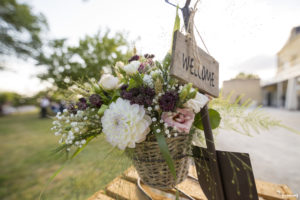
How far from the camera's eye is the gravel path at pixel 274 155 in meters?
1.58

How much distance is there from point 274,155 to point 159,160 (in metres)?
2.45

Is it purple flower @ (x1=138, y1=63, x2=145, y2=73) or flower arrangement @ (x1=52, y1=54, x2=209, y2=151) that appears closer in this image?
flower arrangement @ (x1=52, y1=54, x2=209, y2=151)

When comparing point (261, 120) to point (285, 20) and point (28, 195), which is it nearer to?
point (285, 20)

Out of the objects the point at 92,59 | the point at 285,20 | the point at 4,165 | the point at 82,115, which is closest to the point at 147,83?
the point at 82,115

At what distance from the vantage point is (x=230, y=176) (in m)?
0.49

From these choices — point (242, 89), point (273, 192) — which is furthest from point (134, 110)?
point (273, 192)

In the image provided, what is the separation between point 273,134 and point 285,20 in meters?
3.44

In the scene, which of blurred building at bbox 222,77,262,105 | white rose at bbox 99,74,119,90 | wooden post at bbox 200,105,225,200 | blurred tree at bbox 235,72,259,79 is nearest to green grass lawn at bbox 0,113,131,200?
white rose at bbox 99,74,119,90

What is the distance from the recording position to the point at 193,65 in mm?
442

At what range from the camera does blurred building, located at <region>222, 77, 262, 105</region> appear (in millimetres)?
642

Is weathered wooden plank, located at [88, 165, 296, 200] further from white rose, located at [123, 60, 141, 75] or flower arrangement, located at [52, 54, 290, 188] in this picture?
white rose, located at [123, 60, 141, 75]

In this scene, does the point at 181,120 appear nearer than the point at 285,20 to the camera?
Yes

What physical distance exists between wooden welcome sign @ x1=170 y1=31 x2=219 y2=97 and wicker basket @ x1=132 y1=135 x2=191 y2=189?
182mm

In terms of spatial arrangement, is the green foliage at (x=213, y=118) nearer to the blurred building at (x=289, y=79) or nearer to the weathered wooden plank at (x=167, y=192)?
the weathered wooden plank at (x=167, y=192)
